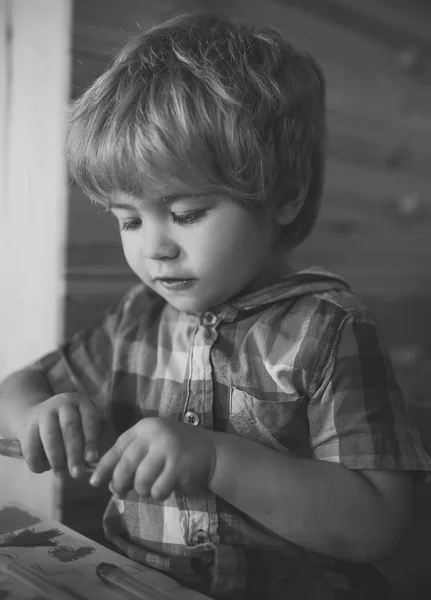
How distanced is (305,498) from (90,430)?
0.62ft

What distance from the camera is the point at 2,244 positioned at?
91cm

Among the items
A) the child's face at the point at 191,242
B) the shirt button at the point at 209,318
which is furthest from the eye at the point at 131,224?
the shirt button at the point at 209,318

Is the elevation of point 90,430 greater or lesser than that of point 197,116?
lesser

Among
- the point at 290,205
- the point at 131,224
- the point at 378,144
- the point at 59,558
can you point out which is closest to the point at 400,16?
the point at 378,144

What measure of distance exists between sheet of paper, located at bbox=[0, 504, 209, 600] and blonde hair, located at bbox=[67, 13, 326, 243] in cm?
29

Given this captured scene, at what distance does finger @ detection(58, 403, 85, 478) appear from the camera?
0.56 m

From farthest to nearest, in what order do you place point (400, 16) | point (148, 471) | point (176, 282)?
point (400, 16), point (176, 282), point (148, 471)

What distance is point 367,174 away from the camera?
1.27m

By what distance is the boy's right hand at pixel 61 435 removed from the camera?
57cm

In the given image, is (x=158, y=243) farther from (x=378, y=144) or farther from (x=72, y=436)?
(x=378, y=144)

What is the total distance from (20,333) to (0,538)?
1.28 ft

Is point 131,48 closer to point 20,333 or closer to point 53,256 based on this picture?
point 53,256

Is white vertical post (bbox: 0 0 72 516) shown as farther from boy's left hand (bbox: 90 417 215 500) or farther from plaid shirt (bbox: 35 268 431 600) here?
boy's left hand (bbox: 90 417 215 500)

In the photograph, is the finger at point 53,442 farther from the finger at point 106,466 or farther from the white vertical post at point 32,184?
the white vertical post at point 32,184
